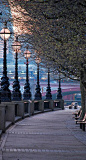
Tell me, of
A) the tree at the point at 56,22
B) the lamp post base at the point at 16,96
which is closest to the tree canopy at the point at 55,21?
the tree at the point at 56,22

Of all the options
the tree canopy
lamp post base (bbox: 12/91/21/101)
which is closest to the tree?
the tree canopy

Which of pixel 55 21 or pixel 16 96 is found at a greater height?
pixel 55 21

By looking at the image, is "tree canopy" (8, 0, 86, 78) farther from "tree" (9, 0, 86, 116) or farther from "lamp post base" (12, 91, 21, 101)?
"lamp post base" (12, 91, 21, 101)

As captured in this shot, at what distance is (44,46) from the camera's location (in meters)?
21.2

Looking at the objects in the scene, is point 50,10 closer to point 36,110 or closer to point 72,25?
point 72,25

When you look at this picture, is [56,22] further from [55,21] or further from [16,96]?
[16,96]

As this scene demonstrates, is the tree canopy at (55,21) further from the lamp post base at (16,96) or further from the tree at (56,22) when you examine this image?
the lamp post base at (16,96)

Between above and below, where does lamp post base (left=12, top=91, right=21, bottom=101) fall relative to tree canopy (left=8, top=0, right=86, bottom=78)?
below

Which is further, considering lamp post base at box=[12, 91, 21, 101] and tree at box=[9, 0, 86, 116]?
lamp post base at box=[12, 91, 21, 101]

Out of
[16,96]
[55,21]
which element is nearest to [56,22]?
[55,21]

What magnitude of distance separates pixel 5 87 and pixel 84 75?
493cm

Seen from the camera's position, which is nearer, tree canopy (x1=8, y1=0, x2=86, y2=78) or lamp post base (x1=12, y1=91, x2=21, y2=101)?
tree canopy (x1=8, y1=0, x2=86, y2=78)

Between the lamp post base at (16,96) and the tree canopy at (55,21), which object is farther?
the lamp post base at (16,96)

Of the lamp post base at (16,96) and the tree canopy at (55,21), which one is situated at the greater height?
the tree canopy at (55,21)
